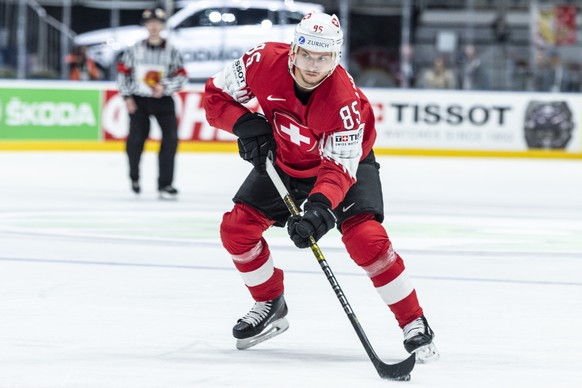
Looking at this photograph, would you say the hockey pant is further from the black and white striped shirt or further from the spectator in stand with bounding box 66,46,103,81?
the spectator in stand with bounding box 66,46,103,81

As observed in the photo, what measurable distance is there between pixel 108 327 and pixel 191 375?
752mm

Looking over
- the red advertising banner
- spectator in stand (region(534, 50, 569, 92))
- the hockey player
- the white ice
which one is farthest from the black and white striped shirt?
the red advertising banner

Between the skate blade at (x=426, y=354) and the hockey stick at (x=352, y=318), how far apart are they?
5.8 inches

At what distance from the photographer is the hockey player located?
3303mm

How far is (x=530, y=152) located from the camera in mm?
13414

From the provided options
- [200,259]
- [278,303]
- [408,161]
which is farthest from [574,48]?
[278,303]

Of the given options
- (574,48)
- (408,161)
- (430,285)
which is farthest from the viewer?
(574,48)

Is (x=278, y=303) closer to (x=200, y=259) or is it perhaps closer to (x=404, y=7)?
(x=200, y=259)

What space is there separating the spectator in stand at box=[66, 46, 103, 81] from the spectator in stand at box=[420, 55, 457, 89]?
3.64 metres

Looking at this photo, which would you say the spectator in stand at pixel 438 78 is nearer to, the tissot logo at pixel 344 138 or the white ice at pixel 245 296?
the white ice at pixel 245 296

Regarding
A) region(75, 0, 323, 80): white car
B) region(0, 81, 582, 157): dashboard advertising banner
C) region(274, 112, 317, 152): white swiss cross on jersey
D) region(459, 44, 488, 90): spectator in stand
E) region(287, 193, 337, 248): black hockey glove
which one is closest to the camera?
region(287, 193, 337, 248): black hockey glove

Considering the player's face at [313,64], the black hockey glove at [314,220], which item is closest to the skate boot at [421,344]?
the black hockey glove at [314,220]

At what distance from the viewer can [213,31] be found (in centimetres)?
1448

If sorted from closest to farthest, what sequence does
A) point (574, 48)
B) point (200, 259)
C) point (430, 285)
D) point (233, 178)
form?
point (430, 285)
point (200, 259)
point (233, 178)
point (574, 48)
